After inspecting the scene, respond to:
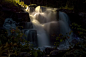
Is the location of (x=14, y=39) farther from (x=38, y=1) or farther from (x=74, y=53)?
(x=38, y=1)

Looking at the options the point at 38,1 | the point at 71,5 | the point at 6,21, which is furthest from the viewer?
the point at 38,1

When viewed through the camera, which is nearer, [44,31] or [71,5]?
[44,31]

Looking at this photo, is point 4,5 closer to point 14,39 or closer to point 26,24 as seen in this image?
point 26,24

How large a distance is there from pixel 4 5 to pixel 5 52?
24.5ft

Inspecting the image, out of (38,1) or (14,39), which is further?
(38,1)

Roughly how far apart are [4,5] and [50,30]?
520 centimetres

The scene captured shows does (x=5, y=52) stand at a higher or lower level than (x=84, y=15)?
lower

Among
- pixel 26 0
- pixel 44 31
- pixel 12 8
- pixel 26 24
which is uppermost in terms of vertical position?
pixel 26 0

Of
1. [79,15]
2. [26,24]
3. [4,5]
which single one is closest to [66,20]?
[79,15]

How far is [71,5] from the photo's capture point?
18.0 meters

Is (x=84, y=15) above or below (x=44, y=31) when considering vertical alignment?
above

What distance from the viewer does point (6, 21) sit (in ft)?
28.8

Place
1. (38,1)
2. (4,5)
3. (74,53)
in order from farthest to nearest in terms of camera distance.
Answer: (38,1), (4,5), (74,53)

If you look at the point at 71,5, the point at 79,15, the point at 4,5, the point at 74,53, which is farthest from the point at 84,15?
the point at 74,53
